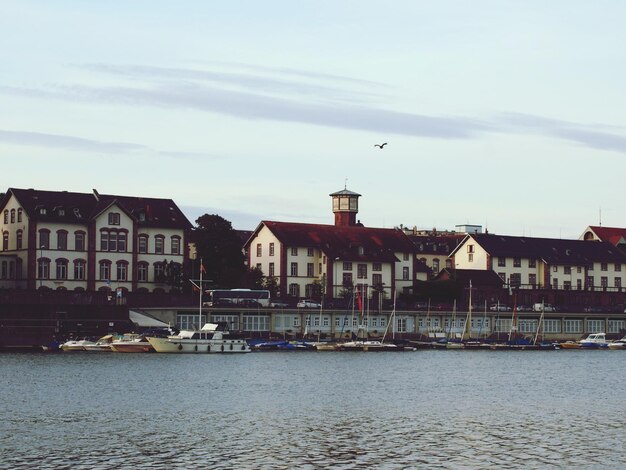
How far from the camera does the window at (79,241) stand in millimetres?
155875

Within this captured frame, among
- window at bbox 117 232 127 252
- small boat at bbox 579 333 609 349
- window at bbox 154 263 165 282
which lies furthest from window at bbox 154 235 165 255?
small boat at bbox 579 333 609 349

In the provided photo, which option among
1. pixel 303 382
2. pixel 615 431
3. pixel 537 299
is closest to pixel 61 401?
pixel 303 382

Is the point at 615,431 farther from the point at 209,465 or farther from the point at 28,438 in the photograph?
the point at 28,438

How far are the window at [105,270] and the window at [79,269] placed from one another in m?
2.43

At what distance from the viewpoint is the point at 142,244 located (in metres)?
162

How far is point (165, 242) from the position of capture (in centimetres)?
16338

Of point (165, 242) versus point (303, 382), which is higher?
point (165, 242)

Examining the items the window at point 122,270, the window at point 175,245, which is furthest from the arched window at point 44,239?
the window at point 175,245

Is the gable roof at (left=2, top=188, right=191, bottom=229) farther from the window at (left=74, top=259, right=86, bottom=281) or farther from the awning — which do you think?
the awning

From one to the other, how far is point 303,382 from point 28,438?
39427mm

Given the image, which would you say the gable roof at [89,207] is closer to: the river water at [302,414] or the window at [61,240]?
the window at [61,240]

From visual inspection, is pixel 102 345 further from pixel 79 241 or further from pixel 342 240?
pixel 342 240

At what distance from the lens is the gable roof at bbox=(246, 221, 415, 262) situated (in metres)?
177

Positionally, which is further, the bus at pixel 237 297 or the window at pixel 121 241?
the window at pixel 121 241
